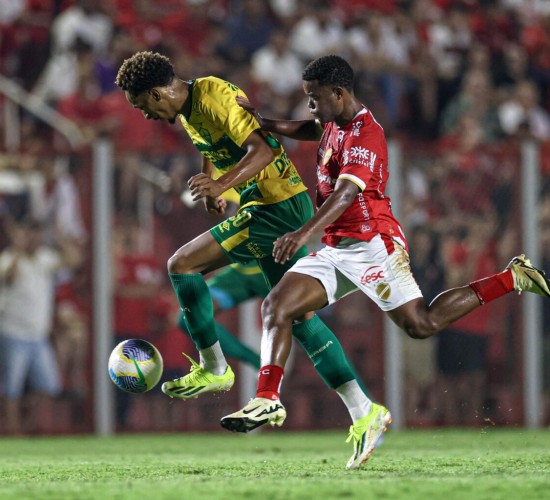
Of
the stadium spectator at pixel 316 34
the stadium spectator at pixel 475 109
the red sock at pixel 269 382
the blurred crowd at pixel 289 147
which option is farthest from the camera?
the stadium spectator at pixel 316 34

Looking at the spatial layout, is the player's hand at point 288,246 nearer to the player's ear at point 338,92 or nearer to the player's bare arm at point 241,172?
the player's bare arm at point 241,172

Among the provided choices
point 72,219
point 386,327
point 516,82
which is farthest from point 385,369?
point 516,82

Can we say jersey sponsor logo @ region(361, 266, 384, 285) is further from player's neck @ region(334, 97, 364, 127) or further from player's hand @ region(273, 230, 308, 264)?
player's neck @ region(334, 97, 364, 127)

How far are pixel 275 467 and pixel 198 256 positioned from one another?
140 centimetres

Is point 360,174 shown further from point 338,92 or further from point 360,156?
point 338,92

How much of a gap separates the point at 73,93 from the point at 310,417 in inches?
171

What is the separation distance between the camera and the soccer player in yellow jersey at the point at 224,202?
7152 mm

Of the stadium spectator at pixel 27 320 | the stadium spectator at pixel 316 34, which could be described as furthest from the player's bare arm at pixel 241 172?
the stadium spectator at pixel 316 34

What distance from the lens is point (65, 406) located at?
11219mm

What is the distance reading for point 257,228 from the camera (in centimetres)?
760

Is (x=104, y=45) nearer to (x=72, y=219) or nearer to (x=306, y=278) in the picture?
(x=72, y=219)

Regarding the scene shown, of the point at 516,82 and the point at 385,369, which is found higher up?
the point at 516,82

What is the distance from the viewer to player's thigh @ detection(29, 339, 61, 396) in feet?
36.2

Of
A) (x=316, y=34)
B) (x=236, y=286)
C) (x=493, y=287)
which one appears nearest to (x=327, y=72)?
(x=493, y=287)
